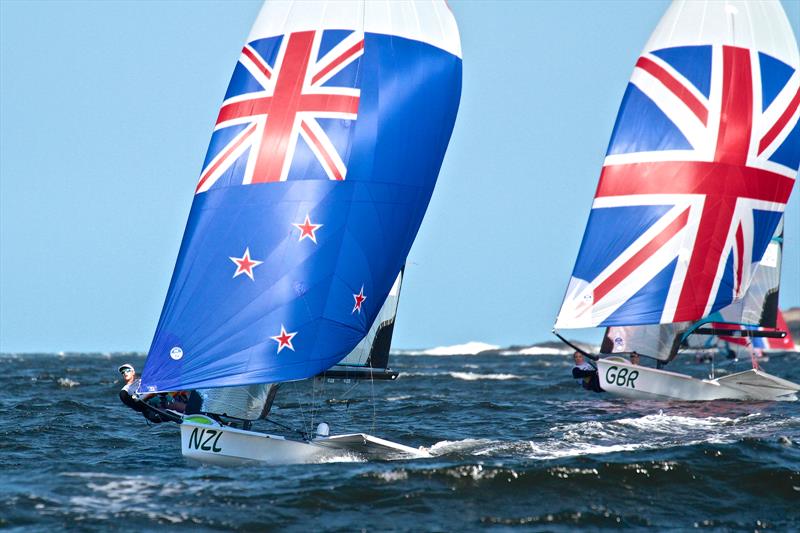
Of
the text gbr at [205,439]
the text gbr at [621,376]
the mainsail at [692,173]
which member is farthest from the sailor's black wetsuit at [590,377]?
the text gbr at [205,439]

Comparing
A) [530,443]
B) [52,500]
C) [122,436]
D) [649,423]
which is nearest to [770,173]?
[649,423]

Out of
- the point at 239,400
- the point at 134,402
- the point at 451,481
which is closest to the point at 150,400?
the point at 134,402

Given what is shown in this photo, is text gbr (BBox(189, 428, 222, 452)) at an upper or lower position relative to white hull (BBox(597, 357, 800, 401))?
lower

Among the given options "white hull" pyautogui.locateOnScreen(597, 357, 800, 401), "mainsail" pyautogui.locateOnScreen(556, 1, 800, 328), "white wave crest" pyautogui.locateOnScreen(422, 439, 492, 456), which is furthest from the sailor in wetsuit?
"white wave crest" pyautogui.locateOnScreen(422, 439, 492, 456)

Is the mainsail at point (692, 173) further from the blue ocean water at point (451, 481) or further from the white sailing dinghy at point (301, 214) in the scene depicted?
the white sailing dinghy at point (301, 214)

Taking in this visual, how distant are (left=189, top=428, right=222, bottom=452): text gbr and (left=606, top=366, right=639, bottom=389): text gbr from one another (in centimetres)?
1507

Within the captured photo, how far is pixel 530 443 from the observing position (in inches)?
877

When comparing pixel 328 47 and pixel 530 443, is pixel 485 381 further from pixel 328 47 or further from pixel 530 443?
pixel 328 47

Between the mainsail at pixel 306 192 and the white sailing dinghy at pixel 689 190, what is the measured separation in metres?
12.8

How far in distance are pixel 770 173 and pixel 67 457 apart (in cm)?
2154

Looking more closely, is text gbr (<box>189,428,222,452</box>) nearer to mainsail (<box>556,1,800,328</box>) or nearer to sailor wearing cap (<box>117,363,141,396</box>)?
sailor wearing cap (<box>117,363,141,396</box>)

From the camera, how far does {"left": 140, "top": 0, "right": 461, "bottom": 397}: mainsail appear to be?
1873cm

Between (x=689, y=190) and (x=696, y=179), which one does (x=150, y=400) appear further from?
(x=696, y=179)

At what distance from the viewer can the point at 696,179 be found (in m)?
32.2
